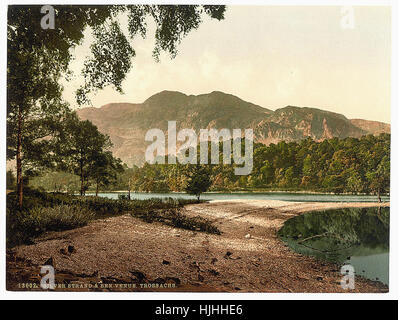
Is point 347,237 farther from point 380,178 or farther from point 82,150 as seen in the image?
point 82,150

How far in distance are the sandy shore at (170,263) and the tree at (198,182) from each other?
81 cm

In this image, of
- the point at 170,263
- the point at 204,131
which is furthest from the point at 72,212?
the point at 204,131

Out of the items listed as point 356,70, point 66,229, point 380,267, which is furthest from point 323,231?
point 66,229

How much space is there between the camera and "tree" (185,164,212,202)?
5070mm

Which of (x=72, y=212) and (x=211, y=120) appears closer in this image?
(x=72, y=212)

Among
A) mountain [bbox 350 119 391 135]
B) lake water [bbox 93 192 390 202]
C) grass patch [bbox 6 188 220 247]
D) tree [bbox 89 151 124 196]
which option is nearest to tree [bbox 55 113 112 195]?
tree [bbox 89 151 124 196]

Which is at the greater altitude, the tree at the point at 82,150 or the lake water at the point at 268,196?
the tree at the point at 82,150

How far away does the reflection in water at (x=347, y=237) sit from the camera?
473 centimetres

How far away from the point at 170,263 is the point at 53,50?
→ 4.73 metres

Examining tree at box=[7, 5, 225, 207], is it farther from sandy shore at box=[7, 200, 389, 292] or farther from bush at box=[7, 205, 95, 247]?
sandy shore at box=[7, 200, 389, 292]

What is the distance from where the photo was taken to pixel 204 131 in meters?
5.11

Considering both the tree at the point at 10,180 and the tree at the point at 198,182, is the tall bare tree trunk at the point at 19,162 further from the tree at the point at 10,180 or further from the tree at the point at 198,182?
the tree at the point at 198,182

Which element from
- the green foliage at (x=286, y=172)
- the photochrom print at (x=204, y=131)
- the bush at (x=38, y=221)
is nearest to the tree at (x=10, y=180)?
the photochrom print at (x=204, y=131)

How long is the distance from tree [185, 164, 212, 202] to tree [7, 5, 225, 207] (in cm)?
233
